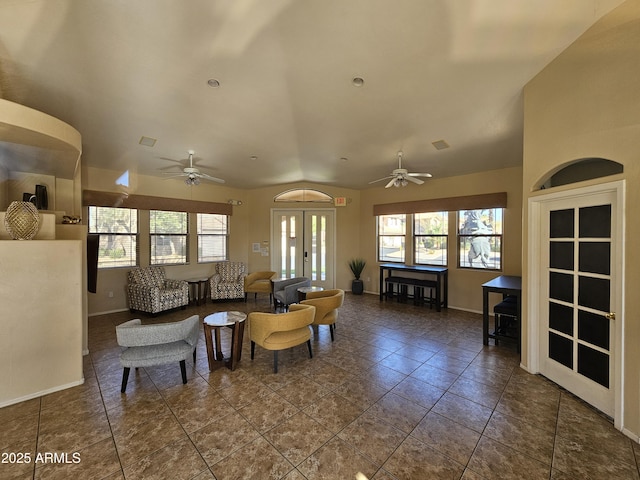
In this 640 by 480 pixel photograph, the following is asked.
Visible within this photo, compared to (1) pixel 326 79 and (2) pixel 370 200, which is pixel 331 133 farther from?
(2) pixel 370 200

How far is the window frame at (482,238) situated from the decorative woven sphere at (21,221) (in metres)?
6.83

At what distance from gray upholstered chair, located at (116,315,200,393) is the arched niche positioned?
14.1ft

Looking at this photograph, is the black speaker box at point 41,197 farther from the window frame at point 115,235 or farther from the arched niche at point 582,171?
the arched niche at point 582,171

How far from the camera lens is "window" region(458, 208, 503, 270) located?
5.51 metres

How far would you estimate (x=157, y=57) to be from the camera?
2.51 metres

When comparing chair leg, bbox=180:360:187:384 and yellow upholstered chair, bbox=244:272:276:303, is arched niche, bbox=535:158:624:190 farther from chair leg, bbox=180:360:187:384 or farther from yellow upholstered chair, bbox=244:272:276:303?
yellow upholstered chair, bbox=244:272:276:303

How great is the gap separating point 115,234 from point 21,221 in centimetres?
339

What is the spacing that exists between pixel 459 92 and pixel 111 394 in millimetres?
4962

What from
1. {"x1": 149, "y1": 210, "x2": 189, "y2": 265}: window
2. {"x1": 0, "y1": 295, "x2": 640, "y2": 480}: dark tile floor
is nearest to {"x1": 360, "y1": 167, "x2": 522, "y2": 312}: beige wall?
{"x1": 0, "y1": 295, "x2": 640, "y2": 480}: dark tile floor

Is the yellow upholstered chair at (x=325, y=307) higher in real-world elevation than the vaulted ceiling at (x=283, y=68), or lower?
lower

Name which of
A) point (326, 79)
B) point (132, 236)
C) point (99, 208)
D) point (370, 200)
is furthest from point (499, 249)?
point (99, 208)

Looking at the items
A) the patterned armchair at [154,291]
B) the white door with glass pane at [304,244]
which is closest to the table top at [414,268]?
the white door with glass pane at [304,244]

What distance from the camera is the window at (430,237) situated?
20.4ft

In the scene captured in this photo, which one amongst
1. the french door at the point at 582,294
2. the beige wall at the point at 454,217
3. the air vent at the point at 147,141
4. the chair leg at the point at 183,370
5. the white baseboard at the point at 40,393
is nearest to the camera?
the french door at the point at 582,294
